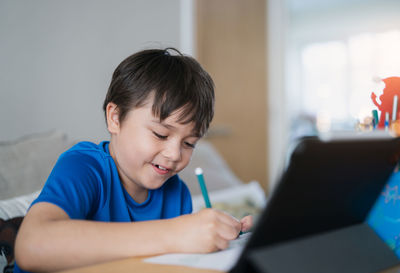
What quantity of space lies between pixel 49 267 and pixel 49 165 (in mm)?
487

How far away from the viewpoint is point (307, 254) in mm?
391

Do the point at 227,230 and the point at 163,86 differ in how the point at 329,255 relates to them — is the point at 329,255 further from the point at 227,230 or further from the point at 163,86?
the point at 163,86

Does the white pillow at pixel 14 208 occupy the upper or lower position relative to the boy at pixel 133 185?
lower

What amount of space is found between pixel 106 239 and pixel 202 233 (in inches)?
4.6

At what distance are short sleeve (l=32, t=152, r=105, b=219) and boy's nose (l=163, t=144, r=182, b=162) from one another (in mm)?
122

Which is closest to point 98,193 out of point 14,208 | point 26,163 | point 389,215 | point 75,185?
point 75,185

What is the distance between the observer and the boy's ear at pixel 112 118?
0.72m

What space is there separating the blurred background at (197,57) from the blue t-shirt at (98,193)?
129 mm

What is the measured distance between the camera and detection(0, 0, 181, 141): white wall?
120 cm

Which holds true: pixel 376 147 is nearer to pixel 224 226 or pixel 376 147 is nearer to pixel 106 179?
pixel 224 226

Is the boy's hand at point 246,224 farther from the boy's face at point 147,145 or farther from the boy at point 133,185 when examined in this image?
the boy's face at point 147,145

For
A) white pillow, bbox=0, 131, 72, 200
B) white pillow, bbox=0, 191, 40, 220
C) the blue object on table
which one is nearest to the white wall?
white pillow, bbox=0, 131, 72, 200

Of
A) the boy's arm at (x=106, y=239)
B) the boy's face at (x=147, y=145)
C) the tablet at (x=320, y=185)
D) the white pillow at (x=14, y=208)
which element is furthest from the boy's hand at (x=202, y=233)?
the white pillow at (x=14, y=208)

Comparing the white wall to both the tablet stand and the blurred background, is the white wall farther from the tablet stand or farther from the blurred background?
the tablet stand
